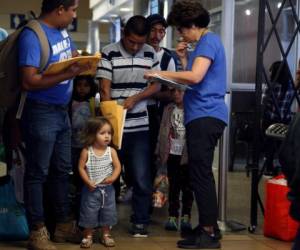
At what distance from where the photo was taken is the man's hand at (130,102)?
184 inches

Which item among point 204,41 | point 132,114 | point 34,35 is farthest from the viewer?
point 132,114

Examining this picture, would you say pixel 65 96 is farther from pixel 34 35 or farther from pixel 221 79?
pixel 221 79

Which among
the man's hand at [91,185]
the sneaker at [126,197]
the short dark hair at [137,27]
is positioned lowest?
the sneaker at [126,197]

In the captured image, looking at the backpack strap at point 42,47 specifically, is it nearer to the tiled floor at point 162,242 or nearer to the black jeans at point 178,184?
the tiled floor at point 162,242

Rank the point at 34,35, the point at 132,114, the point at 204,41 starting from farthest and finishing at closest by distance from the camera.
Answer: the point at 132,114
the point at 204,41
the point at 34,35

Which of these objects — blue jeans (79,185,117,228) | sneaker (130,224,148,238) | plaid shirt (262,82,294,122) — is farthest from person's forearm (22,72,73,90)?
plaid shirt (262,82,294,122)

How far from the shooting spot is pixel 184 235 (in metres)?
4.89

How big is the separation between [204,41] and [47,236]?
1.76 metres

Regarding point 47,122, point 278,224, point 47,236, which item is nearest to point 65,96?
point 47,122

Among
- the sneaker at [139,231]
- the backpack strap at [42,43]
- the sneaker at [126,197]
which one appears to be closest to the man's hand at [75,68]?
the backpack strap at [42,43]

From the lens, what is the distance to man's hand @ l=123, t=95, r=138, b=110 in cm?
468

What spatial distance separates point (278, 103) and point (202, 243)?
1.76 m

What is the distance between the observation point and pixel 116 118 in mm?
4586

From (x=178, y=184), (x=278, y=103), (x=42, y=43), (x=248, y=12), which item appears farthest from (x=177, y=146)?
(x=248, y=12)
